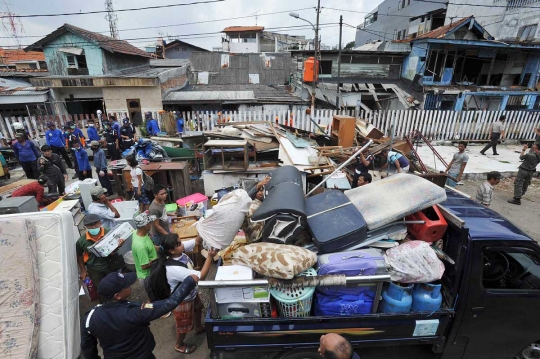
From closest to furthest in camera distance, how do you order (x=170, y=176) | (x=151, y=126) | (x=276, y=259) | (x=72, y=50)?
(x=276, y=259) → (x=170, y=176) → (x=151, y=126) → (x=72, y=50)

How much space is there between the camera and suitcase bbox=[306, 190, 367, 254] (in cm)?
262

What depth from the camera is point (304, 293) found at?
2404 mm

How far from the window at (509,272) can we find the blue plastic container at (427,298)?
66 cm

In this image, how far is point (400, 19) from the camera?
102 ft

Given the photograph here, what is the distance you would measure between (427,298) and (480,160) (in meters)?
10.5

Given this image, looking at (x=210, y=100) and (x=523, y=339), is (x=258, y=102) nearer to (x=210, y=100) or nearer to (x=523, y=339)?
(x=210, y=100)

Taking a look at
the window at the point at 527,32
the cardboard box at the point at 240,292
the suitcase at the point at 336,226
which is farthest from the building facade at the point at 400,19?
the cardboard box at the point at 240,292

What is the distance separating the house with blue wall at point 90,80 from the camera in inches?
542

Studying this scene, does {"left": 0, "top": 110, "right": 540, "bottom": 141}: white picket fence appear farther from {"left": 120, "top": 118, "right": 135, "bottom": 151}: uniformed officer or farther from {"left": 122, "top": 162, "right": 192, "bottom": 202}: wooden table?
{"left": 122, "top": 162, "right": 192, "bottom": 202}: wooden table

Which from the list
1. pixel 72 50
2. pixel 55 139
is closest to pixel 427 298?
pixel 55 139

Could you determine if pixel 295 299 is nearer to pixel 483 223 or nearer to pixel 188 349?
pixel 188 349

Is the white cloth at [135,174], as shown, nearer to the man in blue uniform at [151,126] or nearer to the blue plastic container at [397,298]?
the man in blue uniform at [151,126]

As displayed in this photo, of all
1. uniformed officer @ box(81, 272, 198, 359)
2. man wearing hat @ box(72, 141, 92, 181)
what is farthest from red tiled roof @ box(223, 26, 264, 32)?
uniformed officer @ box(81, 272, 198, 359)

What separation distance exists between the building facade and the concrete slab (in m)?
15.4
